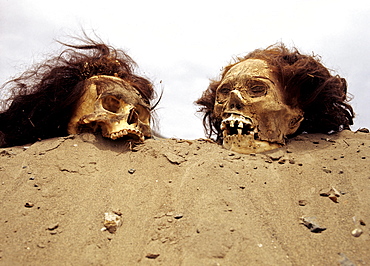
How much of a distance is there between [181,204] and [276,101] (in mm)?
2197

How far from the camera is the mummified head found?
13.1ft

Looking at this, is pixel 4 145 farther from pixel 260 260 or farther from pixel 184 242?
pixel 260 260

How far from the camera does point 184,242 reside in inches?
84.4

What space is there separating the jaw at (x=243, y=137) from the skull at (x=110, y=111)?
113cm

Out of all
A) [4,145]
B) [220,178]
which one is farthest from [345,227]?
[4,145]

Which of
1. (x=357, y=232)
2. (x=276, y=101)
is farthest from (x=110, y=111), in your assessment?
(x=357, y=232)

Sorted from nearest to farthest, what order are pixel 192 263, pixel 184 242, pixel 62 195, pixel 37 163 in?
pixel 192 263, pixel 184 242, pixel 62 195, pixel 37 163

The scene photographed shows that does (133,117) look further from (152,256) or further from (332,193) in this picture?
(332,193)

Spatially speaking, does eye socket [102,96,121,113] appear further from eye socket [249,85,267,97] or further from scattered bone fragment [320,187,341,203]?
scattered bone fragment [320,187,341,203]

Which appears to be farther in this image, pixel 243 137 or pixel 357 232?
pixel 243 137

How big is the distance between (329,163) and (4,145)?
14.3ft

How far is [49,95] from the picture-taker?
4203 millimetres

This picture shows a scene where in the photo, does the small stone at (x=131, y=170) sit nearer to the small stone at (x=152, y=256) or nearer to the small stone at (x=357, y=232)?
the small stone at (x=152, y=256)

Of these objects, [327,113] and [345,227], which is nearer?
[345,227]
